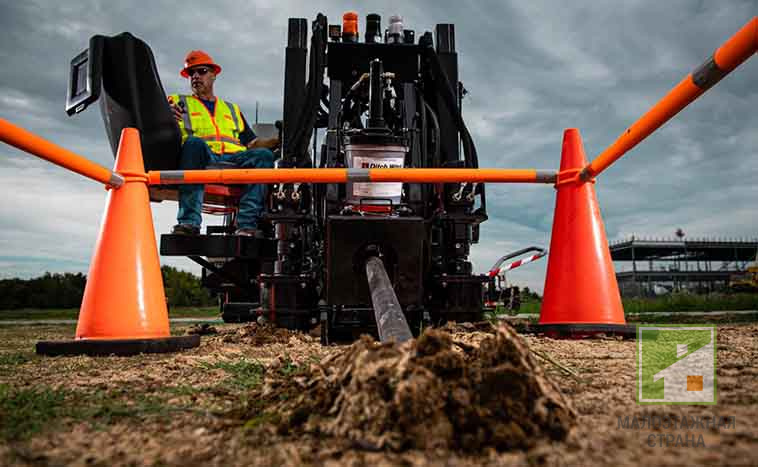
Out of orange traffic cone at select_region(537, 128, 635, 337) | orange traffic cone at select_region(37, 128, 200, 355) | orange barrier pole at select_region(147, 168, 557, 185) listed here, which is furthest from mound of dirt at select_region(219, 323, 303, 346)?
orange traffic cone at select_region(537, 128, 635, 337)

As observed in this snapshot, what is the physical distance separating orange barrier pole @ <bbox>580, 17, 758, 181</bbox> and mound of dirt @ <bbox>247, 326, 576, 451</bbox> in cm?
137

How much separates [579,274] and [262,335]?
1.90 m

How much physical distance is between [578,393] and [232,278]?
160 inches

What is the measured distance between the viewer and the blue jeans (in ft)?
14.0

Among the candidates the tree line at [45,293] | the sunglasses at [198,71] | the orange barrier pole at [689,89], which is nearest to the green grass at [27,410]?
the orange barrier pole at [689,89]

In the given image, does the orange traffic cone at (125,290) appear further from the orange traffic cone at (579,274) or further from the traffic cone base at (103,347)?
the orange traffic cone at (579,274)

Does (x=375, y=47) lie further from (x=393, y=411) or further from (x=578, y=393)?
(x=393, y=411)

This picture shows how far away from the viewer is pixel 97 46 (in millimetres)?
3809

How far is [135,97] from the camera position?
4.04 meters

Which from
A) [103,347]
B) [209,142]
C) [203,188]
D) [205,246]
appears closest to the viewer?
[103,347]

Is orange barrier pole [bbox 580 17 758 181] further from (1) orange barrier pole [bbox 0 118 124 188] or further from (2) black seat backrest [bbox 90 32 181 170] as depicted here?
(2) black seat backrest [bbox 90 32 181 170]

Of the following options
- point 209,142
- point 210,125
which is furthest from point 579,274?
point 210,125

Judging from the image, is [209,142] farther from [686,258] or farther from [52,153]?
[686,258]

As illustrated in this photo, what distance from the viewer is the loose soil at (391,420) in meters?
0.93
